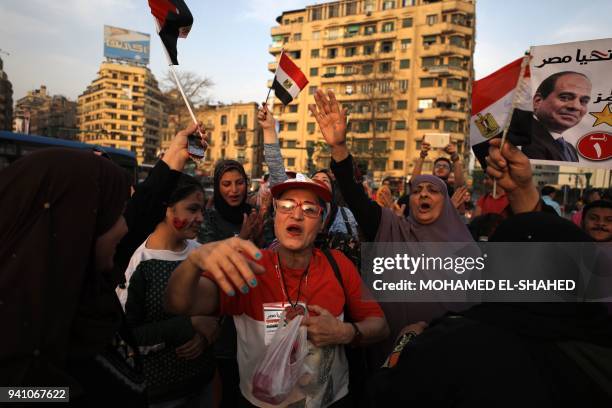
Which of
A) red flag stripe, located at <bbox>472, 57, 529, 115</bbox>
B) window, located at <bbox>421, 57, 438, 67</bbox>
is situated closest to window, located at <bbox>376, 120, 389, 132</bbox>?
window, located at <bbox>421, 57, 438, 67</bbox>

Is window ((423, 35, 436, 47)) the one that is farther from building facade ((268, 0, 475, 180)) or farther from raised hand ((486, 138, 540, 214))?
raised hand ((486, 138, 540, 214))

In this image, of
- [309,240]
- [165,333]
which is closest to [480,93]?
[309,240]

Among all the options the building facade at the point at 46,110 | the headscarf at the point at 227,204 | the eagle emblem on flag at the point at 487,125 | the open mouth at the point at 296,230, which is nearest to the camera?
the open mouth at the point at 296,230

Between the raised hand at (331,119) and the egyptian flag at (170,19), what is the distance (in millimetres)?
1358

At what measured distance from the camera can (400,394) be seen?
136 centimetres

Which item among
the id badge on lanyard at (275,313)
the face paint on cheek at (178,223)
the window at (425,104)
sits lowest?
the id badge on lanyard at (275,313)

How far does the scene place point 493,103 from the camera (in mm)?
3592

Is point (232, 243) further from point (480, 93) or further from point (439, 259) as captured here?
point (480, 93)

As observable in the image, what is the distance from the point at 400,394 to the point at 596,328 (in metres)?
0.71

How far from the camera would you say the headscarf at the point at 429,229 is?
2.98 meters

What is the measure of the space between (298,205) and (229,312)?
0.71m

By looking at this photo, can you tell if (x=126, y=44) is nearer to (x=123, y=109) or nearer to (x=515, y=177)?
(x=123, y=109)

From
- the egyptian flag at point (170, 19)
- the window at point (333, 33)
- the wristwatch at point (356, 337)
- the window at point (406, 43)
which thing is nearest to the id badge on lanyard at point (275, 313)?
the wristwatch at point (356, 337)

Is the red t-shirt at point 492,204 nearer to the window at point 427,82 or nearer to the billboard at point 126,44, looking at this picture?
the window at point 427,82
